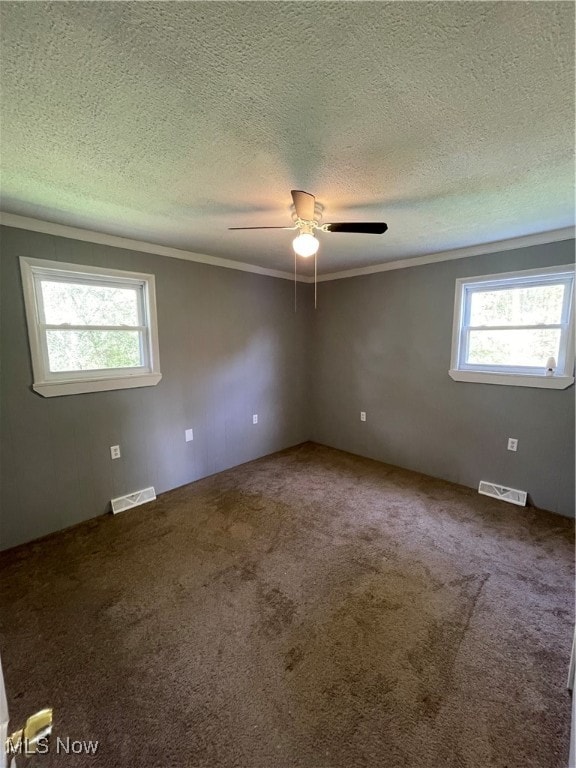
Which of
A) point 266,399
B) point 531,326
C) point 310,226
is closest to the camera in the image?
point 310,226

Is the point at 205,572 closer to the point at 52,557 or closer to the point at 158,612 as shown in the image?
the point at 158,612

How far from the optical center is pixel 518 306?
2912 millimetres

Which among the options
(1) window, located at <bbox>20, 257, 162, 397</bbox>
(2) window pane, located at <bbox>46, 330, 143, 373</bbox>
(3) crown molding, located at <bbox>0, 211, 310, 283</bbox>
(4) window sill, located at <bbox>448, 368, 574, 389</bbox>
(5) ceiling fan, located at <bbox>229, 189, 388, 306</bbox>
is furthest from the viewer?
(4) window sill, located at <bbox>448, 368, 574, 389</bbox>

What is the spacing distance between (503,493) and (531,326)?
1.56 metres

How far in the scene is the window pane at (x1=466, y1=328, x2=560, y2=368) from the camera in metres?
2.77

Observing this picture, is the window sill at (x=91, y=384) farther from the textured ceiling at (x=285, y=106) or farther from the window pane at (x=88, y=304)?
the textured ceiling at (x=285, y=106)

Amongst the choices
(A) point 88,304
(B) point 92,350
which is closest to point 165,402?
(B) point 92,350

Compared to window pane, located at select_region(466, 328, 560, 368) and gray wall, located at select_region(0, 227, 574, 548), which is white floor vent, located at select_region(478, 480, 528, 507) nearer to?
gray wall, located at select_region(0, 227, 574, 548)

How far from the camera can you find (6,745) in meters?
0.58

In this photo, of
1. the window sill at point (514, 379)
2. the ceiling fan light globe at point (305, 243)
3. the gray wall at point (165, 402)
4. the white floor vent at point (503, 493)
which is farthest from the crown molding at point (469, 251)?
the white floor vent at point (503, 493)

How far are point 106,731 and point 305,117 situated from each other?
2.51 meters

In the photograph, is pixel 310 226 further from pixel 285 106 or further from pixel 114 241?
pixel 114 241

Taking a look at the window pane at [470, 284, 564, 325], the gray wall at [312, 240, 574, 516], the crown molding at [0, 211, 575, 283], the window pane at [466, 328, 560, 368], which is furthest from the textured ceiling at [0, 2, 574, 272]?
the gray wall at [312, 240, 574, 516]

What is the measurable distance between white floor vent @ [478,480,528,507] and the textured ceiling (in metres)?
2.32
